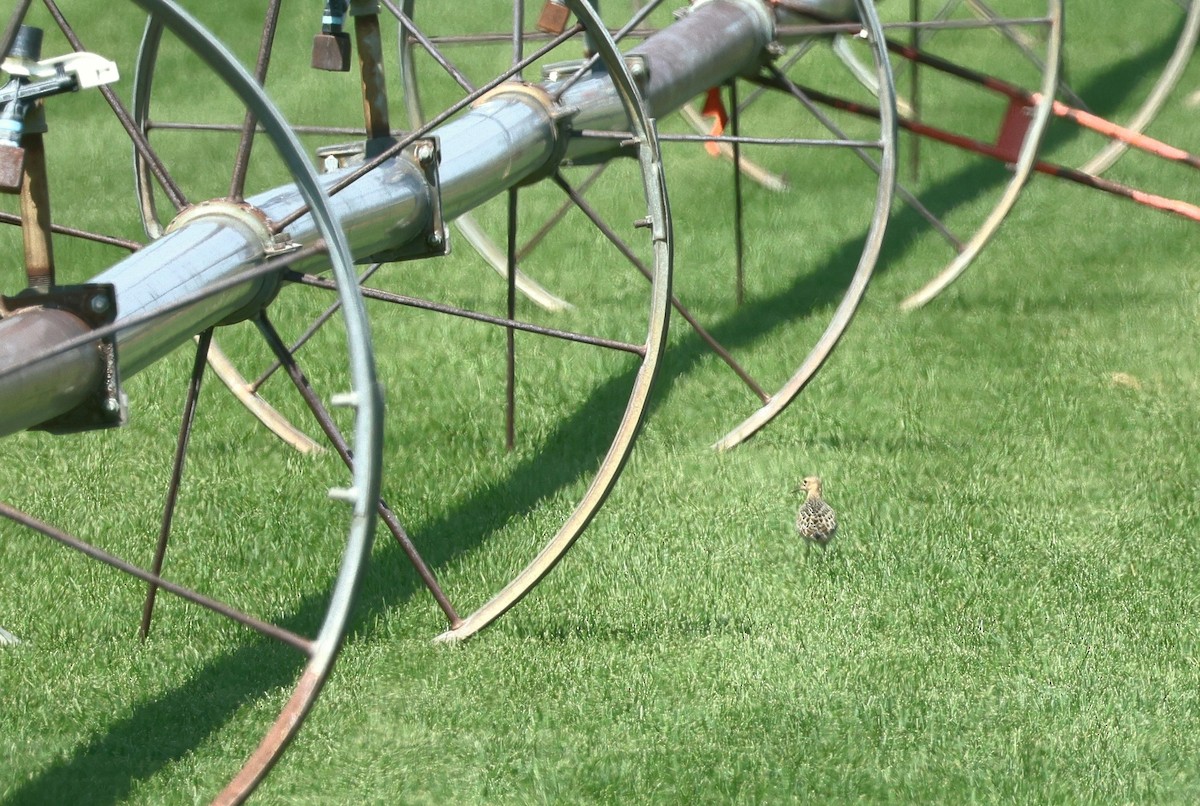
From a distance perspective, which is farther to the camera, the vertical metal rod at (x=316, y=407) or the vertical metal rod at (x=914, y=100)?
the vertical metal rod at (x=914, y=100)

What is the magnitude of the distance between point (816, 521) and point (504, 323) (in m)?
1.08

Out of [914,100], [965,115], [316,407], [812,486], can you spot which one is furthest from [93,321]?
[965,115]

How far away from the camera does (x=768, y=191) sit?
25.5 feet

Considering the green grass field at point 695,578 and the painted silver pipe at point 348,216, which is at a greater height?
the painted silver pipe at point 348,216

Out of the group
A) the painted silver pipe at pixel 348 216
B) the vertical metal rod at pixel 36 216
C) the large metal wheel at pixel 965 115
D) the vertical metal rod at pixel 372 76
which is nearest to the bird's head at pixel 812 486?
the painted silver pipe at pixel 348 216

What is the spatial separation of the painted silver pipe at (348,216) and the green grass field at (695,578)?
0.96m

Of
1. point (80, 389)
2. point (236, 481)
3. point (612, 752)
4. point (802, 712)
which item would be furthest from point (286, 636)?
point (236, 481)

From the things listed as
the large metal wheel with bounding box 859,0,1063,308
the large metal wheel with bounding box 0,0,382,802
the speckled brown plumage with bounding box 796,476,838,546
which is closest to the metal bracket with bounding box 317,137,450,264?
the large metal wheel with bounding box 0,0,382,802

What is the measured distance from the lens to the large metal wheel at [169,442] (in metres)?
2.76

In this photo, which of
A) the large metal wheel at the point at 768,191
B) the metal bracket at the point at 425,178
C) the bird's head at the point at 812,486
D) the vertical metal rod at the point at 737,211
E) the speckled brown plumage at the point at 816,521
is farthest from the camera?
the vertical metal rod at the point at 737,211

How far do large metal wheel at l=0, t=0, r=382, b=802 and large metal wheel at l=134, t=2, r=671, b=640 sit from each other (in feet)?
0.65

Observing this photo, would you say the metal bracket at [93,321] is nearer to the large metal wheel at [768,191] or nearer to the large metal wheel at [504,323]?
the large metal wheel at [504,323]

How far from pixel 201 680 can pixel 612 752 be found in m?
1.01

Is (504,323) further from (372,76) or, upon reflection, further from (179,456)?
(179,456)
